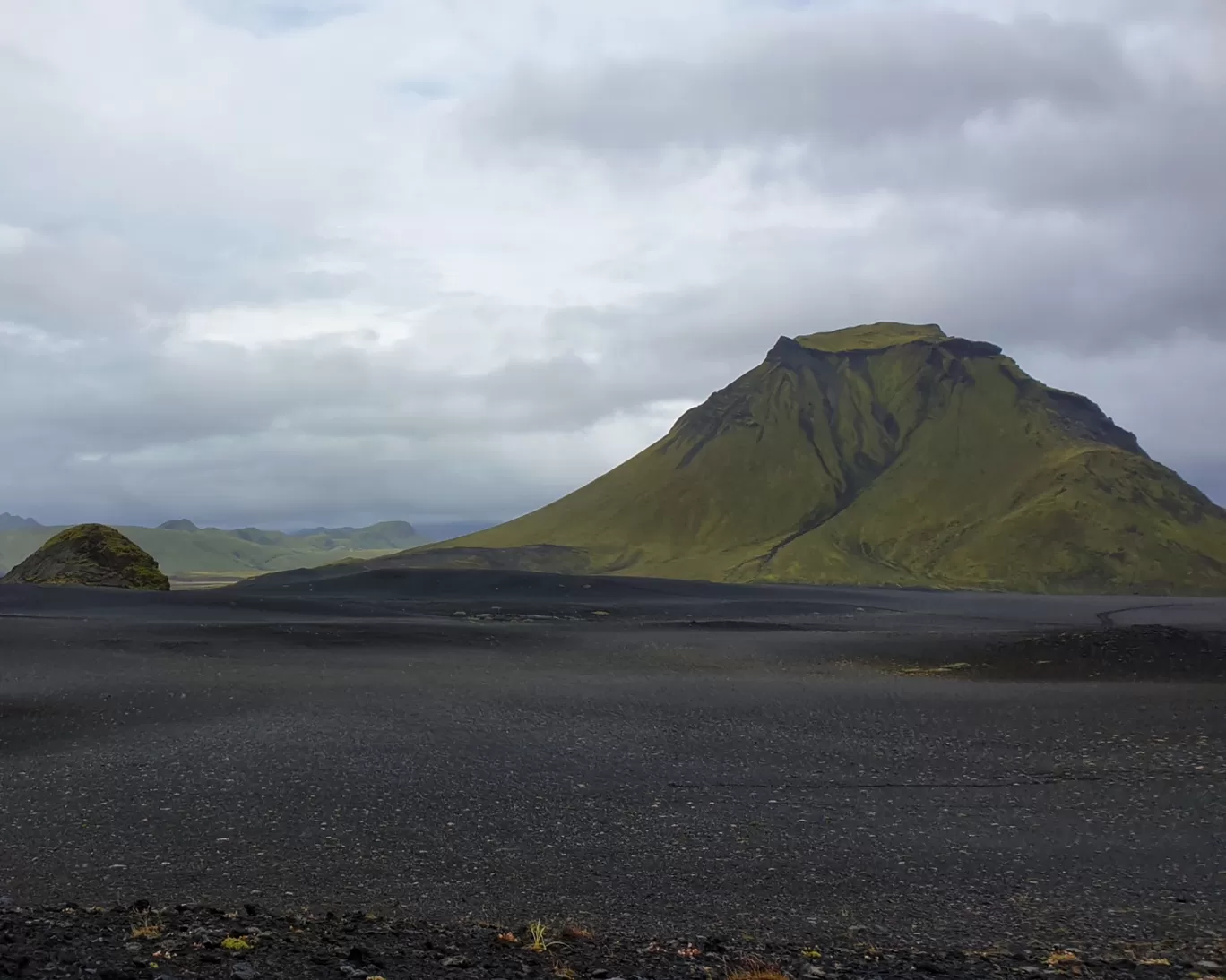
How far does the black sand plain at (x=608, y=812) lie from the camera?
617 cm

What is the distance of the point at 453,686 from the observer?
59.5 feet

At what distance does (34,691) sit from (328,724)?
606cm

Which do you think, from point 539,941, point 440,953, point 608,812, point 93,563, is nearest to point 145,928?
point 440,953

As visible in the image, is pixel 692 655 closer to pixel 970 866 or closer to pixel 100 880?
pixel 970 866

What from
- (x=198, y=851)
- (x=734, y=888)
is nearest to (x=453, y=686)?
(x=198, y=851)

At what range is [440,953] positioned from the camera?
582 cm

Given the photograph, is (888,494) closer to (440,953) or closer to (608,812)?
(608,812)

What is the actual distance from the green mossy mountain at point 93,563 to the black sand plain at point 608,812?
1866 cm

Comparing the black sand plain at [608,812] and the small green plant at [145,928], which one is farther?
the black sand plain at [608,812]

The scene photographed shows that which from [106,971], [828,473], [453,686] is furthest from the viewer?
[828,473]

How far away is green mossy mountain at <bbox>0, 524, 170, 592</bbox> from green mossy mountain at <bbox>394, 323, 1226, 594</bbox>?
182 ft

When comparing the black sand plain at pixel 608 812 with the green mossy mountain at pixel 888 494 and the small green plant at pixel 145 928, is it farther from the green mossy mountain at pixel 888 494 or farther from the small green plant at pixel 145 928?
the green mossy mountain at pixel 888 494

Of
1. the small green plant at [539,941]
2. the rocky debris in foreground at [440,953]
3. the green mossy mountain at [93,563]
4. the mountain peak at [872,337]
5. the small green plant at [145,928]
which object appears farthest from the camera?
the mountain peak at [872,337]

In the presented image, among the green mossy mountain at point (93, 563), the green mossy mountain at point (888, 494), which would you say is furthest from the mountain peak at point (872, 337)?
the green mossy mountain at point (93, 563)
